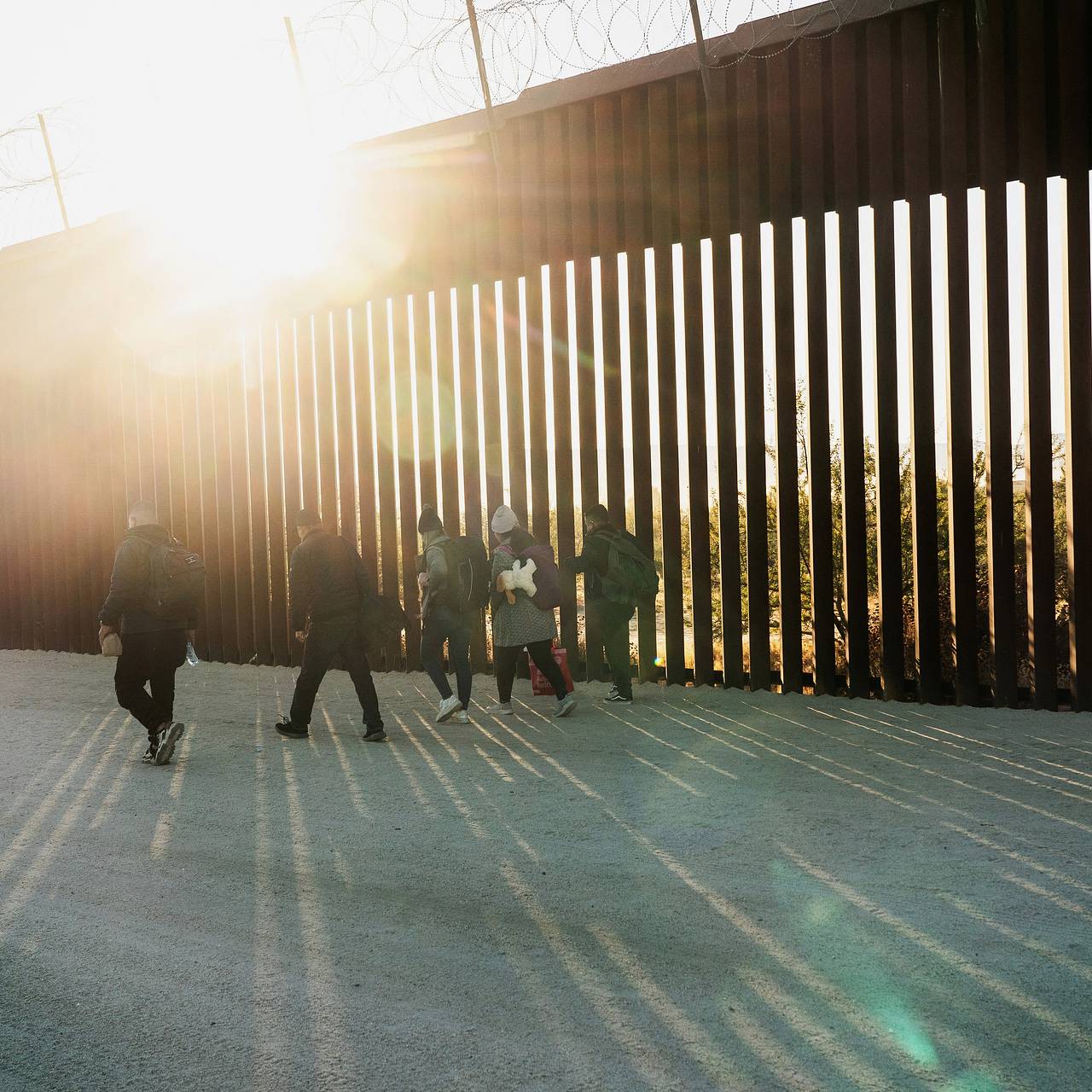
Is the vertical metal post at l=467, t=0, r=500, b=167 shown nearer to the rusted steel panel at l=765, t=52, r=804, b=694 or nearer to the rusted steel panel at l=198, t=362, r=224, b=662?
the rusted steel panel at l=765, t=52, r=804, b=694

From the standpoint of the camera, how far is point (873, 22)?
30.4 ft

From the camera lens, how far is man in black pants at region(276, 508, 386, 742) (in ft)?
27.4

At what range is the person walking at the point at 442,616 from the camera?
905 centimetres

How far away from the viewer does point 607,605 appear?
9.83 meters

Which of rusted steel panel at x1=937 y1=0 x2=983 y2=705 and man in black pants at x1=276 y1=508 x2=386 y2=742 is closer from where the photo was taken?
man in black pants at x1=276 y1=508 x2=386 y2=742

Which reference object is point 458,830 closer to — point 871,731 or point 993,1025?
point 993,1025

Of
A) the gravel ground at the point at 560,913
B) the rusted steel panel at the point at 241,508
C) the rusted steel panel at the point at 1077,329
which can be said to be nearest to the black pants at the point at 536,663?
the gravel ground at the point at 560,913

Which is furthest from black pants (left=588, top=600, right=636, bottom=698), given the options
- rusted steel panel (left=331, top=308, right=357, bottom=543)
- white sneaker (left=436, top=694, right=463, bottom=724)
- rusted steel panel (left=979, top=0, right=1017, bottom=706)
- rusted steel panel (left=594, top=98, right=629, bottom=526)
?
rusted steel panel (left=331, top=308, right=357, bottom=543)

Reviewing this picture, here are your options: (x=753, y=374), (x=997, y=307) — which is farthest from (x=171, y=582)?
(x=997, y=307)

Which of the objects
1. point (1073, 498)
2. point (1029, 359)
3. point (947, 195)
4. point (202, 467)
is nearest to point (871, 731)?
point (1073, 498)

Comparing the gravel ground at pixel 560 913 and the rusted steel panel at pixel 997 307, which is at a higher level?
the rusted steel panel at pixel 997 307

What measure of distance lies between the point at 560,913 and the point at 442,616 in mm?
4797

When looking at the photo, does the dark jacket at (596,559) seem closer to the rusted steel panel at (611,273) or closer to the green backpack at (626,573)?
the green backpack at (626,573)

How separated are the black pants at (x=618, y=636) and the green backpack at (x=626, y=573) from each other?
0.08m
